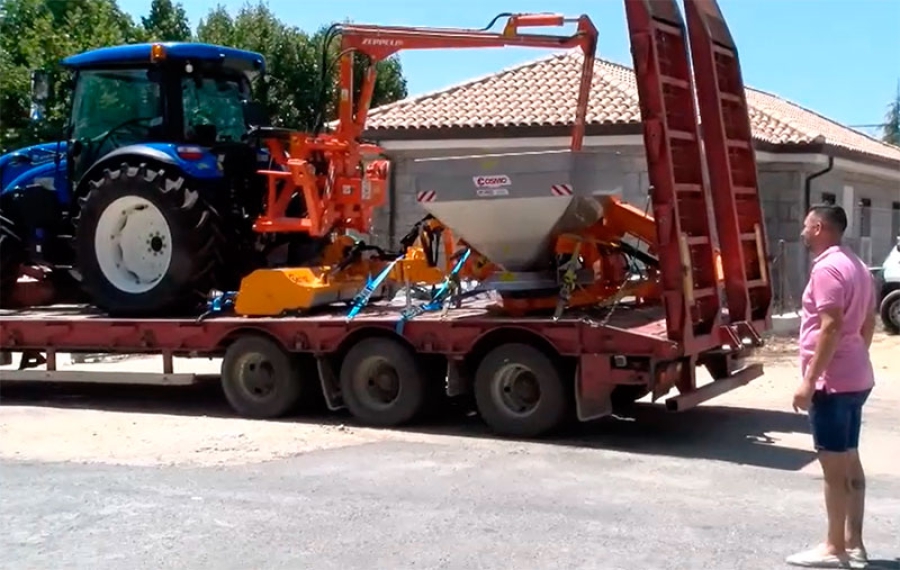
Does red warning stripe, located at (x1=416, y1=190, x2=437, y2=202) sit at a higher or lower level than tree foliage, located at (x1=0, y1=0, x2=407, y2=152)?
lower

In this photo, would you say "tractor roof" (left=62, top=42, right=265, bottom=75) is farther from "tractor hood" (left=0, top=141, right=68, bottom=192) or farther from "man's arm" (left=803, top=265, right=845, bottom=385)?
"man's arm" (left=803, top=265, right=845, bottom=385)

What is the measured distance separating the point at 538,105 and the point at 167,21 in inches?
704

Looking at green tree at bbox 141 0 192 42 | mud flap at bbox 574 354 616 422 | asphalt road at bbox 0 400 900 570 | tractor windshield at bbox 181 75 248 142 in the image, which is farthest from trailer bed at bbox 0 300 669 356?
green tree at bbox 141 0 192 42

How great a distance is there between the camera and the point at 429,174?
10.3 m

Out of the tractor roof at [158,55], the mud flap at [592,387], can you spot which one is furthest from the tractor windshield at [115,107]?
the mud flap at [592,387]

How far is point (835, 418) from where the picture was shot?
6.46 meters

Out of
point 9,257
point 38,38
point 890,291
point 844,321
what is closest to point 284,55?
→ point 38,38

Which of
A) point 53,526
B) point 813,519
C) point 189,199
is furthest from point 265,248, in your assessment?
point 813,519

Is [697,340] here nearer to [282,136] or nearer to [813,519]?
[813,519]

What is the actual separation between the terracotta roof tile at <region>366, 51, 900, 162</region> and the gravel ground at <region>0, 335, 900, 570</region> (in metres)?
8.91

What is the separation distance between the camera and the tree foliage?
2862cm

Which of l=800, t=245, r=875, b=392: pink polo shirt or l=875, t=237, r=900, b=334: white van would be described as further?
l=875, t=237, r=900, b=334: white van

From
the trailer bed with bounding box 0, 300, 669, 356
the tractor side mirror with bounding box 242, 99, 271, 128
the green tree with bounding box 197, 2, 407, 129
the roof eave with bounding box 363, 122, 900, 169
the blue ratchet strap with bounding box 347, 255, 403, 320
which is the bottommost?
the trailer bed with bounding box 0, 300, 669, 356

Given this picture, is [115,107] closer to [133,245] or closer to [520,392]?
[133,245]
